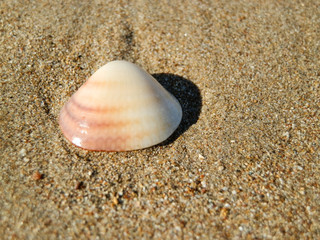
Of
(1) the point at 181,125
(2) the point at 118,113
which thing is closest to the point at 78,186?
(2) the point at 118,113

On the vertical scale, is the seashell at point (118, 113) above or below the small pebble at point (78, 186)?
above

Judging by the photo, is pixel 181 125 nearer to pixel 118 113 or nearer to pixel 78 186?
pixel 118 113

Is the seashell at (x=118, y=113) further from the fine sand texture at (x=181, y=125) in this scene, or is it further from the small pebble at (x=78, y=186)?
the small pebble at (x=78, y=186)

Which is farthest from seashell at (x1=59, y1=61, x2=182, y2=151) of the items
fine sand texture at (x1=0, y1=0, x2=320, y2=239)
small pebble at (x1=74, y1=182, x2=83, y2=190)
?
small pebble at (x1=74, y1=182, x2=83, y2=190)

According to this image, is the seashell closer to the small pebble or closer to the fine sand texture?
the fine sand texture

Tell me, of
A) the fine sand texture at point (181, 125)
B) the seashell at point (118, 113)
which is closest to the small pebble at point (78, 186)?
the fine sand texture at point (181, 125)

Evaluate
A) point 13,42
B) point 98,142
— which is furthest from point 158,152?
point 13,42
